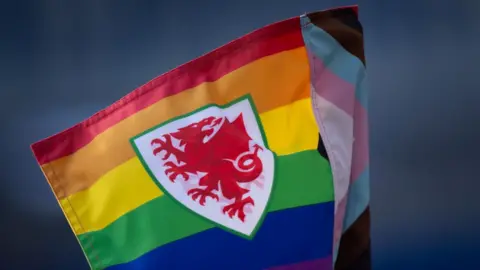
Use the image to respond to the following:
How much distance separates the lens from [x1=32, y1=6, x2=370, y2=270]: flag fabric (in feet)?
2.61

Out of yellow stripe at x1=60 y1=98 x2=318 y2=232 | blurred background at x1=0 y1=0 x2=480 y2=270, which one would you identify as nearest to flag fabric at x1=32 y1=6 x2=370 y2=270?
yellow stripe at x1=60 y1=98 x2=318 y2=232

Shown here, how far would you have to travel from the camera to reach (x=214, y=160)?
2.64 ft

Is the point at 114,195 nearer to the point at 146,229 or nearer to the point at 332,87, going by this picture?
the point at 146,229

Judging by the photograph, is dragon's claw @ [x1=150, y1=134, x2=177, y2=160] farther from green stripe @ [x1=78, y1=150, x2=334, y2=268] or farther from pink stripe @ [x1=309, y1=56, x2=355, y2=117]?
pink stripe @ [x1=309, y1=56, x2=355, y2=117]

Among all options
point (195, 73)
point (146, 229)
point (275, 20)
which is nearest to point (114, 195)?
point (146, 229)

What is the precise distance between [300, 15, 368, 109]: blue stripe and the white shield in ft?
0.44

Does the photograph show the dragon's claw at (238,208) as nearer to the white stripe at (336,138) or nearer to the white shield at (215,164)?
the white shield at (215,164)

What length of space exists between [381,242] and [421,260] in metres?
0.08

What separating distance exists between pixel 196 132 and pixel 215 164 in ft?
0.16

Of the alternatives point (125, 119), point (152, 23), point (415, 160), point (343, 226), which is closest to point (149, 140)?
point (125, 119)

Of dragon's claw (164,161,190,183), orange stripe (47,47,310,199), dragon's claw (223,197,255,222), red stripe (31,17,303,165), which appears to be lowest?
dragon's claw (223,197,255,222)

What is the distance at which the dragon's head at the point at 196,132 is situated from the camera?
0.81m

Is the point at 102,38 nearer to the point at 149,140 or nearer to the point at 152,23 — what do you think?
the point at 152,23

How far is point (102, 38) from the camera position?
1.22 metres
